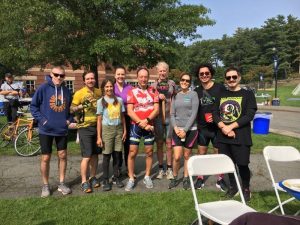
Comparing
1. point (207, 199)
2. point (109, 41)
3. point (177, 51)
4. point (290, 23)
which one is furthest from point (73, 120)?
point (290, 23)

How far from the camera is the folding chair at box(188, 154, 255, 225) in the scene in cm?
349

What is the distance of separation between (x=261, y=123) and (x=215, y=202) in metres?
8.20

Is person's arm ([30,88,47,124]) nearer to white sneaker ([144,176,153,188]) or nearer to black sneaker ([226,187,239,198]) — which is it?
white sneaker ([144,176,153,188])

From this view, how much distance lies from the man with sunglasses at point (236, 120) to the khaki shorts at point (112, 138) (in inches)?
62.2

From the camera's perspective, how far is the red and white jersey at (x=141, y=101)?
5578 mm

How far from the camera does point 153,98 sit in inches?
222

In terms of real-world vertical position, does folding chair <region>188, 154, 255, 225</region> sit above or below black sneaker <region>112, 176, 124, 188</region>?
above

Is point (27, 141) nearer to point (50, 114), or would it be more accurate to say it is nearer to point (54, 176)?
point (54, 176)

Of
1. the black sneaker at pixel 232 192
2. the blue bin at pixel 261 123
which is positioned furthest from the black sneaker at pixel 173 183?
the blue bin at pixel 261 123

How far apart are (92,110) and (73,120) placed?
34 cm

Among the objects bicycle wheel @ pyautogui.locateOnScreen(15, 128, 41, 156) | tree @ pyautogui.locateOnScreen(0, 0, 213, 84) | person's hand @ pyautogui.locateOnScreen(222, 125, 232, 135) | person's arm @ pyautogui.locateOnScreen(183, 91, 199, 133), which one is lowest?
bicycle wheel @ pyautogui.locateOnScreen(15, 128, 41, 156)

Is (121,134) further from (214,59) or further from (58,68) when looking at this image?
(214,59)

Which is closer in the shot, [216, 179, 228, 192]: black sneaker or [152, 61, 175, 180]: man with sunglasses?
[216, 179, 228, 192]: black sneaker

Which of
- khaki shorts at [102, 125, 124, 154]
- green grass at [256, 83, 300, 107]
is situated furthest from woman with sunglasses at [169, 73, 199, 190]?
Answer: green grass at [256, 83, 300, 107]
